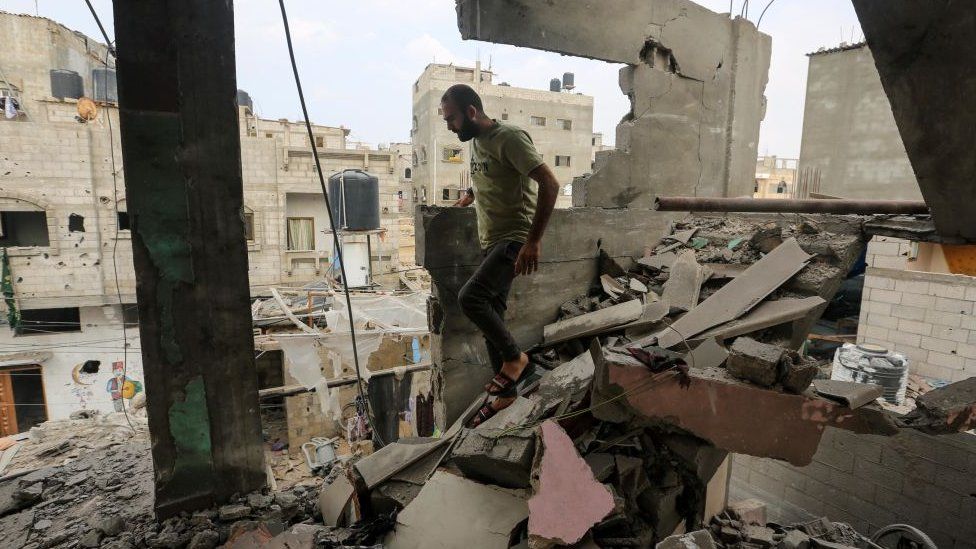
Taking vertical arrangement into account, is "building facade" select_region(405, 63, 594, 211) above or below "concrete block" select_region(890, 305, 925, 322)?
above

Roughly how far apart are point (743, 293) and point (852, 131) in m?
12.7

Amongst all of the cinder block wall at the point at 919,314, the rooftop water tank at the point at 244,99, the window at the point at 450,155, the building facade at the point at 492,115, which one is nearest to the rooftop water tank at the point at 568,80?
the building facade at the point at 492,115

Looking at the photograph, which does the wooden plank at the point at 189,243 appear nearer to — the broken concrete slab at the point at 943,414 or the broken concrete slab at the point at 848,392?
the broken concrete slab at the point at 848,392

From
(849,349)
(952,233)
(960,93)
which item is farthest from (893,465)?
(960,93)

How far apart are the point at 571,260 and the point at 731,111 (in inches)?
136

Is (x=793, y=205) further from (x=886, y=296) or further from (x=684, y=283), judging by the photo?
(x=886, y=296)

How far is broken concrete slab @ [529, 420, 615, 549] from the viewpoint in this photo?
2150mm

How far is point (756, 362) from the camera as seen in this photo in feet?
8.26

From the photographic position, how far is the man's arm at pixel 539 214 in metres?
2.67

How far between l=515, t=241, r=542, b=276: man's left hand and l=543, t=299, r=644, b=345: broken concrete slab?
49.5 inches

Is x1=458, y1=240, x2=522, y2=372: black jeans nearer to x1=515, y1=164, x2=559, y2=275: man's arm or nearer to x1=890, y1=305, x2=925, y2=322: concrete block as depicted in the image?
x1=515, y1=164, x2=559, y2=275: man's arm

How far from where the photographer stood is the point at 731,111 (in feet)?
19.5

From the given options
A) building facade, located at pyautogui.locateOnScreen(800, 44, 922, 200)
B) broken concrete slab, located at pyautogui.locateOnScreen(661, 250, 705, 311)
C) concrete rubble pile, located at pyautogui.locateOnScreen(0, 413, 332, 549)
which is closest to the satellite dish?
concrete rubble pile, located at pyautogui.locateOnScreen(0, 413, 332, 549)

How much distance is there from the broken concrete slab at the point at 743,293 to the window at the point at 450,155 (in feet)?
83.2
